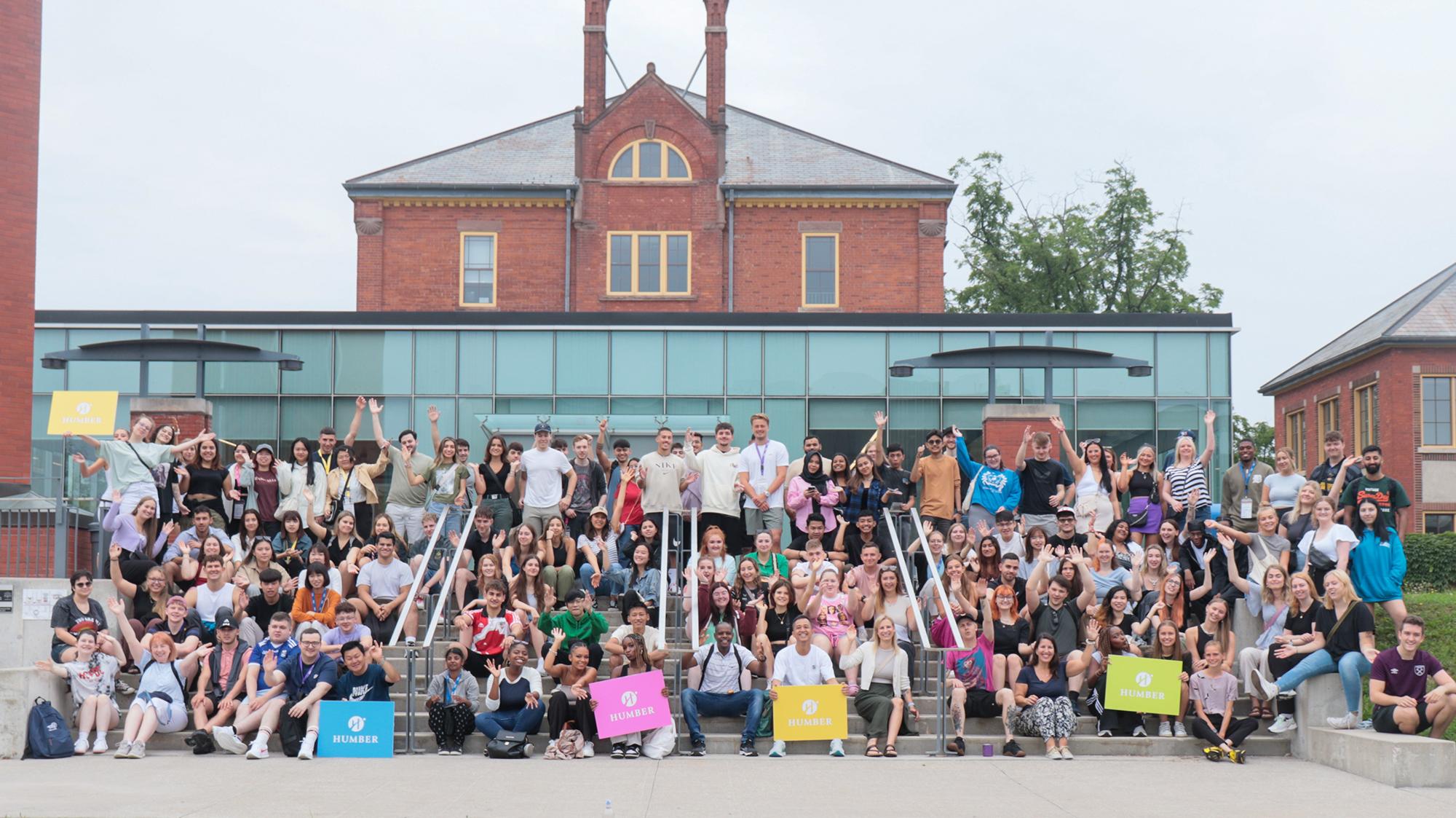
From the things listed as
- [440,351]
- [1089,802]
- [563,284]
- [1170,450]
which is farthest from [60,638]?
[563,284]

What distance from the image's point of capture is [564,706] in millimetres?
13125

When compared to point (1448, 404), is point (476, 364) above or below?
below

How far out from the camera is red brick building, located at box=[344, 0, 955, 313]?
123 feet

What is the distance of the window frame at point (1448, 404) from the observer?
4059 cm

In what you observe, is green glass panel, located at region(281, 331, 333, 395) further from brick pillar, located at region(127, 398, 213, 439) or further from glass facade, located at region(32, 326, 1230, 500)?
brick pillar, located at region(127, 398, 213, 439)

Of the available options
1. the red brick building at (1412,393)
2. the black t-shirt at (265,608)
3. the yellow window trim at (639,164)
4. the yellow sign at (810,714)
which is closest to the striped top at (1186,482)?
the yellow sign at (810,714)

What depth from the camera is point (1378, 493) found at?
48.4 feet

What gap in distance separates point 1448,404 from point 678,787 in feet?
119

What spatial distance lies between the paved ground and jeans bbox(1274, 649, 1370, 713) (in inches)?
27.1

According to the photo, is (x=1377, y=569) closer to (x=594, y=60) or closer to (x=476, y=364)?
(x=476, y=364)

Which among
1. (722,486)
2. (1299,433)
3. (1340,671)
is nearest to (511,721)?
(722,486)

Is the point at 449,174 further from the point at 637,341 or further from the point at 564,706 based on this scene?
the point at 564,706

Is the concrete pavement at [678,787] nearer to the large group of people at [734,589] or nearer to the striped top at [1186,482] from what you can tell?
the large group of people at [734,589]

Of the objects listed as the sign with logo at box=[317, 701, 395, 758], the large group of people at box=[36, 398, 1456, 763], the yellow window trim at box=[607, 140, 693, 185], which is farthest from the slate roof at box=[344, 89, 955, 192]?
the sign with logo at box=[317, 701, 395, 758]
